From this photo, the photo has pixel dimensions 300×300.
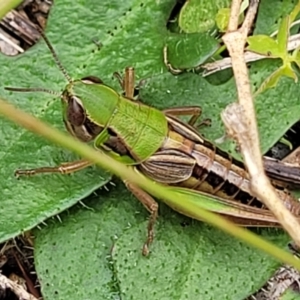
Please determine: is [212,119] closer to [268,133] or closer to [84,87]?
[268,133]

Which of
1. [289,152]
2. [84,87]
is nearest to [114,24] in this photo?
[84,87]

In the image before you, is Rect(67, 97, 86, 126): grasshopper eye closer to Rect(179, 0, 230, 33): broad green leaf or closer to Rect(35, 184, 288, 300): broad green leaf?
Rect(35, 184, 288, 300): broad green leaf

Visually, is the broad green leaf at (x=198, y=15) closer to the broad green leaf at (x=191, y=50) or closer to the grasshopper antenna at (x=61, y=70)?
the broad green leaf at (x=191, y=50)

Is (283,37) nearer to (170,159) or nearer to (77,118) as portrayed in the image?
(170,159)

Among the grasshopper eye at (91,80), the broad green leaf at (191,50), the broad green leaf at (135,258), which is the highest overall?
the broad green leaf at (191,50)

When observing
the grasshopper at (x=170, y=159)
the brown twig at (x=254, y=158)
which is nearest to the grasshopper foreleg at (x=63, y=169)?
the grasshopper at (x=170, y=159)

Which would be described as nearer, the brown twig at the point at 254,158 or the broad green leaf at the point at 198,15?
the brown twig at the point at 254,158

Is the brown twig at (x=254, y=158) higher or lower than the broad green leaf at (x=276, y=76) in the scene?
lower

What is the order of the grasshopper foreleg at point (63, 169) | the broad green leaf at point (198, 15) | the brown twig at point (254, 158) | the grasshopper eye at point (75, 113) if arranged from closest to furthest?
the brown twig at point (254, 158)
the grasshopper eye at point (75, 113)
the grasshopper foreleg at point (63, 169)
the broad green leaf at point (198, 15)

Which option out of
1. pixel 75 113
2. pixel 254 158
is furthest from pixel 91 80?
pixel 254 158
